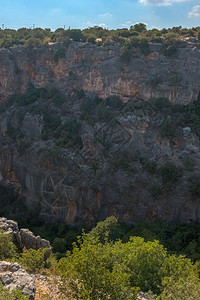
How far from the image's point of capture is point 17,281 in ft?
33.3

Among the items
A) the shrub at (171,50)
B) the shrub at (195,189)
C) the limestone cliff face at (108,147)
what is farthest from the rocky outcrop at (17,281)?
the shrub at (171,50)

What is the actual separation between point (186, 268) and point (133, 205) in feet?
47.6

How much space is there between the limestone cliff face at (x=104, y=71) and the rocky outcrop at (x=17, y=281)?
2410cm

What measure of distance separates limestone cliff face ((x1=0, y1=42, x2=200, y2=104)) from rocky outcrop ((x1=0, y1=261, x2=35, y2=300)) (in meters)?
24.1

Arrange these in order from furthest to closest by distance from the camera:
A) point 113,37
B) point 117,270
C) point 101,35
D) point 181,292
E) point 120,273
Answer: point 101,35
point 113,37
point 117,270
point 120,273
point 181,292

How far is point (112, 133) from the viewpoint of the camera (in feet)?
99.9

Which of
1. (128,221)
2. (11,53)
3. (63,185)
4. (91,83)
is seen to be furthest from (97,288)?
(11,53)

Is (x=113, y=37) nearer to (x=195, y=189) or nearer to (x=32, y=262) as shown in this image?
(x=195, y=189)

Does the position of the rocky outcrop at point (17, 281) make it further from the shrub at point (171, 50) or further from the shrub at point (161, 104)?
the shrub at point (171, 50)

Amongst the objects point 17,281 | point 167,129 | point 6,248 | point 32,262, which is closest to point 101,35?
point 167,129

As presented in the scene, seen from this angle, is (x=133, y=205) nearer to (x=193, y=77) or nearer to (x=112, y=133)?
(x=112, y=133)

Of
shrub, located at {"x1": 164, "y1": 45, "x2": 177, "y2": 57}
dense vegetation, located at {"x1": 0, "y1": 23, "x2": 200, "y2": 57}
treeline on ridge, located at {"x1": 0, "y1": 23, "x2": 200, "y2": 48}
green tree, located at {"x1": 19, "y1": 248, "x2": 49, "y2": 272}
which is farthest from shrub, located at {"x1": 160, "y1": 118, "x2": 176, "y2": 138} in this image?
green tree, located at {"x1": 19, "y1": 248, "x2": 49, "y2": 272}

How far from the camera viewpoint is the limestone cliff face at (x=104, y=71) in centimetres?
3039

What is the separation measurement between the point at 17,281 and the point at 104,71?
2739 cm
